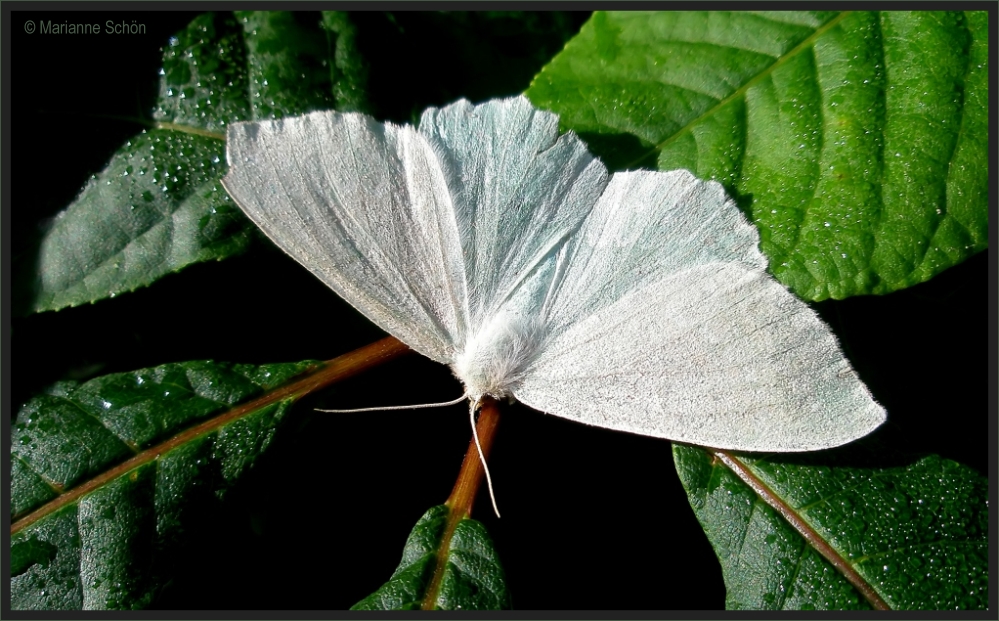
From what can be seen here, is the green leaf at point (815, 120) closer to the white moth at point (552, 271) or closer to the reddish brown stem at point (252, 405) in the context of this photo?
the white moth at point (552, 271)

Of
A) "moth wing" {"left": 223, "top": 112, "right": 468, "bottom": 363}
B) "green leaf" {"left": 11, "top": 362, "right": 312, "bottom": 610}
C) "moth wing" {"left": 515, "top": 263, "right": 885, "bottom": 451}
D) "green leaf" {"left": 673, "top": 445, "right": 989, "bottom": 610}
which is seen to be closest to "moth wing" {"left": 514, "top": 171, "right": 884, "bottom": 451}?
"moth wing" {"left": 515, "top": 263, "right": 885, "bottom": 451}

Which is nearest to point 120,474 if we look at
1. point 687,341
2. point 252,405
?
point 252,405

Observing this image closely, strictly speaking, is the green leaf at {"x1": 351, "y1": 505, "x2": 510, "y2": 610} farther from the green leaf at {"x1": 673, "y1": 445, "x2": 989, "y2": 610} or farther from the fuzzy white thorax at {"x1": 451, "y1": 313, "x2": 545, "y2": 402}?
the green leaf at {"x1": 673, "y1": 445, "x2": 989, "y2": 610}

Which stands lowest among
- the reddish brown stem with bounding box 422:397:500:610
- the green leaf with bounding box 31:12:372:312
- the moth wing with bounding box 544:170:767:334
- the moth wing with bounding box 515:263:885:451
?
the reddish brown stem with bounding box 422:397:500:610

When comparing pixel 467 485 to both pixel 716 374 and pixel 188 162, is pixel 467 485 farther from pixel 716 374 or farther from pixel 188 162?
pixel 188 162

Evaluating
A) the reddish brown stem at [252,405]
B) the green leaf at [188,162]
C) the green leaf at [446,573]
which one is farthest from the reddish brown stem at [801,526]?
the green leaf at [188,162]

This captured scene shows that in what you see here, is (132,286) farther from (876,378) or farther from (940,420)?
(940,420)
